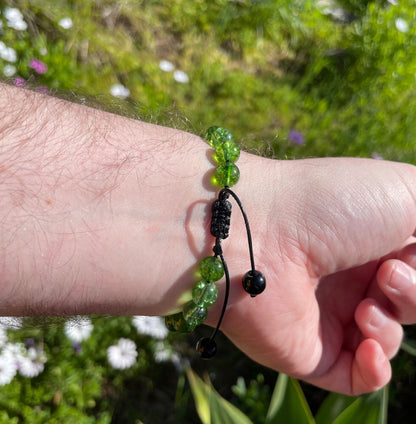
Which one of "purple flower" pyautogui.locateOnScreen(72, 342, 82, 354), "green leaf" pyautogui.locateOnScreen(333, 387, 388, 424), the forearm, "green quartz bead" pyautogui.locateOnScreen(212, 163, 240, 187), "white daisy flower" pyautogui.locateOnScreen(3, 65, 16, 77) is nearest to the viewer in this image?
the forearm

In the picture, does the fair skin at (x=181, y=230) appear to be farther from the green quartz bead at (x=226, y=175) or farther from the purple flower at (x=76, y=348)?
the purple flower at (x=76, y=348)

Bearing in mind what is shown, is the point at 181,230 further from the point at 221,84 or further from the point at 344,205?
the point at 221,84

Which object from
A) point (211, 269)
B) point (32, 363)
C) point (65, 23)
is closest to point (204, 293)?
point (211, 269)

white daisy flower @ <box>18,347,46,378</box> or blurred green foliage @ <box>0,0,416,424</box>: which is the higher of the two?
blurred green foliage @ <box>0,0,416,424</box>

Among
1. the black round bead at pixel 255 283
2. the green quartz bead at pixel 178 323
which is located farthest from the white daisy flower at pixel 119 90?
the black round bead at pixel 255 283

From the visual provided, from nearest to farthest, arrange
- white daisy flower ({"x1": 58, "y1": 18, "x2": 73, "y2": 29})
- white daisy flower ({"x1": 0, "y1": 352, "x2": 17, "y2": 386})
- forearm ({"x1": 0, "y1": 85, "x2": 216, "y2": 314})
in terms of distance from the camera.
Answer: forearm ({"x1": 0, "y1": 85, "x2": 216, "y2": 314})
white daisy flower ({"x1": 0, "y1": 352, "x2": 17, "y2": 386})
white daisy flower ({"x1": 58, "y1": 18, "x2": 73, "y2": 29})

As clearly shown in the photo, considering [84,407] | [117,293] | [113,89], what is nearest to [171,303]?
[117,293]

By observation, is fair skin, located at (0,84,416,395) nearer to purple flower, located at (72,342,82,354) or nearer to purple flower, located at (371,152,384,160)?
purple flower, located at (72,342,82,354)

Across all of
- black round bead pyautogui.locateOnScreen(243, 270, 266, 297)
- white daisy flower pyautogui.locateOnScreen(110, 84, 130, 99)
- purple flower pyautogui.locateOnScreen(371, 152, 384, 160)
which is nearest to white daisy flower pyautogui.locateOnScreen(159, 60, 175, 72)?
white daisy flower pyautogui.locateOnScreen(110, 84, 130, 99)
